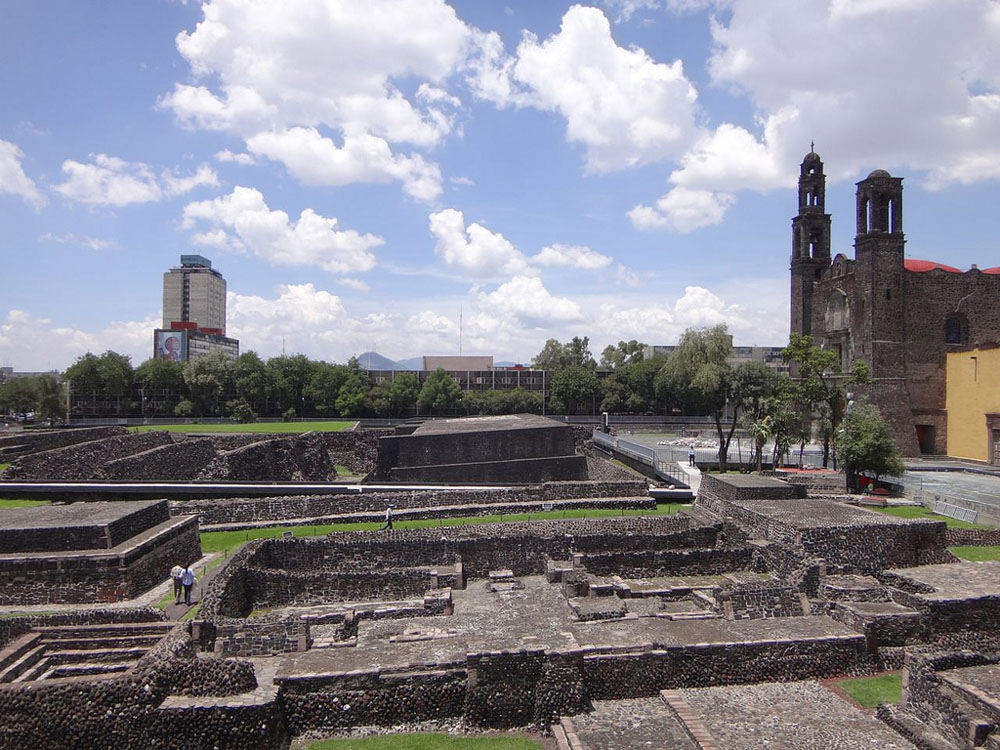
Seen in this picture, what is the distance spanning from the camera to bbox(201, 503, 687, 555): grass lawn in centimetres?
2200

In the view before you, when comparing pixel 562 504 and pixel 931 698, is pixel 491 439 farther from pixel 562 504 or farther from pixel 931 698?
pixel 931 698

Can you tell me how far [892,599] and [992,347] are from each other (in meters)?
31.0

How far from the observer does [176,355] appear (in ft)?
363

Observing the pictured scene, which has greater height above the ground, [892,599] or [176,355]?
[176,355]

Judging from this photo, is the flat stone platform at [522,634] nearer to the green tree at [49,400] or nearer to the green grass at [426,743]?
the green grass at [426,743]

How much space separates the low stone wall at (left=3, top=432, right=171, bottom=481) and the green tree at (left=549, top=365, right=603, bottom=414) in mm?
45576

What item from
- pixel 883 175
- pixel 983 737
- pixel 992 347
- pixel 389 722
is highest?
pixel 883 175

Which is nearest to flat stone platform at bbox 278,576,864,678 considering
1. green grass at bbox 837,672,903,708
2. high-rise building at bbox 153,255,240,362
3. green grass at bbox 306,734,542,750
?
green grass at bbox 837,672,903,708

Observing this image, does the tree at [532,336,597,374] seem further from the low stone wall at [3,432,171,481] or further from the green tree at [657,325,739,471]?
the low stone wall at [3,432,171,481]

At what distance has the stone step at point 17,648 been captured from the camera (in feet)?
37.3

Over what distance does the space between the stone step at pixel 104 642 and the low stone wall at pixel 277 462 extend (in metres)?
19.2

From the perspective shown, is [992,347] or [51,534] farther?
[992,347]

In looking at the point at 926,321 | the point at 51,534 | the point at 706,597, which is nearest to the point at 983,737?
the point at 706,597

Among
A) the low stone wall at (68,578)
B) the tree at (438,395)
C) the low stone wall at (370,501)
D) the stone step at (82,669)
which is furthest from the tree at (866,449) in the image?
the tree at (438,395)
